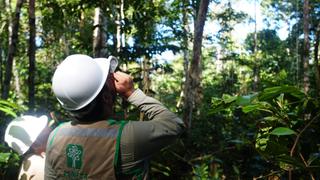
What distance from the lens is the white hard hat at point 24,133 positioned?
2.32 metres

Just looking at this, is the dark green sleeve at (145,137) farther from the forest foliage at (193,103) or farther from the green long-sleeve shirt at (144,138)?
the forest foliage at (193,103)

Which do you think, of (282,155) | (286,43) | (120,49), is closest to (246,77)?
(286,43)

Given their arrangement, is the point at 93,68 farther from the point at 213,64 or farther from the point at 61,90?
the point at 213,64

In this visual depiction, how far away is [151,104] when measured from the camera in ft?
5.79

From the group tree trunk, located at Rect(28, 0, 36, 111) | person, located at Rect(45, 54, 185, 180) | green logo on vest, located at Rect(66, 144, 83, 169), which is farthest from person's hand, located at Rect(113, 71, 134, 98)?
tree trunk, located at Rect(28, 0, 36, 111)

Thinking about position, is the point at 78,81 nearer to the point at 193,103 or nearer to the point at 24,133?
the point at 24,133

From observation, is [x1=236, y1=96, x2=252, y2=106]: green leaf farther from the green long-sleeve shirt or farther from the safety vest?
the safety vest

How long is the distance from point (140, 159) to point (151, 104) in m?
0.23

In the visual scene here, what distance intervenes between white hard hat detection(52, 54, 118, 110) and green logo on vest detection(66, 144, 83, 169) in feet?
0.51

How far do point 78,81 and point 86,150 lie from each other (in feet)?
0.89

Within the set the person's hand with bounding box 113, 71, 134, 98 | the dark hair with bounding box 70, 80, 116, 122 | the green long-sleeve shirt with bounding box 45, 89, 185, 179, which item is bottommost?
the green long-sleeve shirt with bounding box 45, 89, 185, 179

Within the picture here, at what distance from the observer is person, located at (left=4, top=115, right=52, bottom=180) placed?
7.30 feet

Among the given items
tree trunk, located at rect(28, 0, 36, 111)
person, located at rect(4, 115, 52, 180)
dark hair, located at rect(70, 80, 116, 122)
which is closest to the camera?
dark hair, located at rect(70, 80, 116, 122)

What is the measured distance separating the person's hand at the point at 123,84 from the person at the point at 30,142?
28.2 inches
